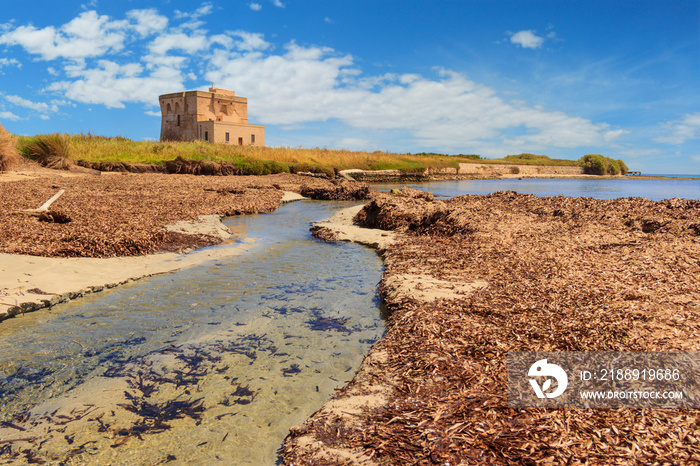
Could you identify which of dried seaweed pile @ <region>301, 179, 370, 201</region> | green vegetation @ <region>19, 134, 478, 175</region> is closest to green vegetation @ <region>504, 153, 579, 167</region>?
green vegetation @ <region>19, 134, 478, 175</region>

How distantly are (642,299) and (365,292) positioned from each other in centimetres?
384

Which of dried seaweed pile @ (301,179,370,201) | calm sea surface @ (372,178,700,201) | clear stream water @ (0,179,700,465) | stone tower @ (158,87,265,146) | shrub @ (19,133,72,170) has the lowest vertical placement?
clear stream water @ (0,179,700,465)

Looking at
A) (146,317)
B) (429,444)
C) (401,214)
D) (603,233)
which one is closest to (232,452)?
(429,444)

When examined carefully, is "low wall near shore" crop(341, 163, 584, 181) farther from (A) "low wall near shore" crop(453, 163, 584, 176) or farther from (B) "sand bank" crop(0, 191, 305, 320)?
(B) "sand bank" crop(0, 191, 305, 320)

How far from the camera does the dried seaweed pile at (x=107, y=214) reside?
8.09 metres

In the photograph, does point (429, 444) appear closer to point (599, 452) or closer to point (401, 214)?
point (599, 452)

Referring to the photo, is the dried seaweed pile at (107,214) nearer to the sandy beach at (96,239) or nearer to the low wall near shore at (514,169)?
the sandy beach at (96,239)

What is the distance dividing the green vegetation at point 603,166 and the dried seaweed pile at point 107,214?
70.0 meters

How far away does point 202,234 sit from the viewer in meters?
10.7

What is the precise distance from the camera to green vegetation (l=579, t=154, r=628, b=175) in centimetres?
6988

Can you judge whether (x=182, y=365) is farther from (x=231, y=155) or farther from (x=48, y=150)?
(x=231, y=155)

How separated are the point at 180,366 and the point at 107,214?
29.3 ft

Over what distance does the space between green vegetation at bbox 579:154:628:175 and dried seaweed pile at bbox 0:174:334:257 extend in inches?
2754

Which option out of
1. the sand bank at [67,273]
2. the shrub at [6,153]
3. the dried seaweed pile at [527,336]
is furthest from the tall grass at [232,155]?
A: the dried seaweed pile at [527,336]
